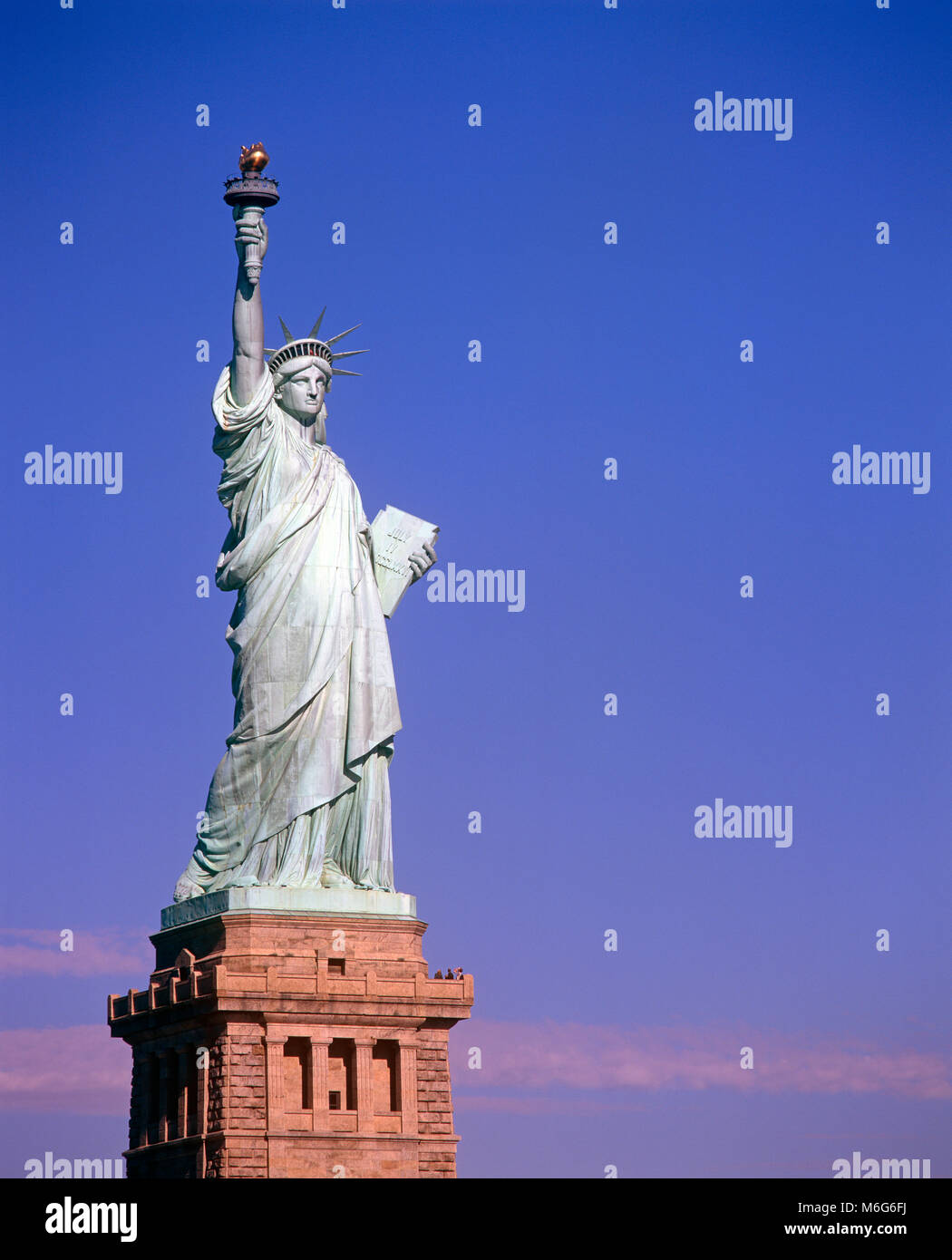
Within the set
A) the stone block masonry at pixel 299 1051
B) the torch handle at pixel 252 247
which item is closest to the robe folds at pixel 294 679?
the stone block masonry at pixel 299 1051

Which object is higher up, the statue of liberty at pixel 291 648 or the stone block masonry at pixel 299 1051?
the statue of liberty at pixel 291 648

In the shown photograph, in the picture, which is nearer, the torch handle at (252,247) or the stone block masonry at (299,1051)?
the stone block masonry at (299,1051)

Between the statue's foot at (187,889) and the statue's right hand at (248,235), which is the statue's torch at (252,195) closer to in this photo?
the statue's right hand at (248,235)

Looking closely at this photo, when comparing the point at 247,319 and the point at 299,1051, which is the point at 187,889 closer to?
the point at 299,1051

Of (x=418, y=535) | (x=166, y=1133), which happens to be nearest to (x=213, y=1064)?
(x=166, y=1133)

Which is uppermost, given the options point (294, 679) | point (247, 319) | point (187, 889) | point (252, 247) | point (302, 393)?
point (252, 247)

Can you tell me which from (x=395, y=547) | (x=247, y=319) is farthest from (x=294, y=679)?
(x=247, y=319)
